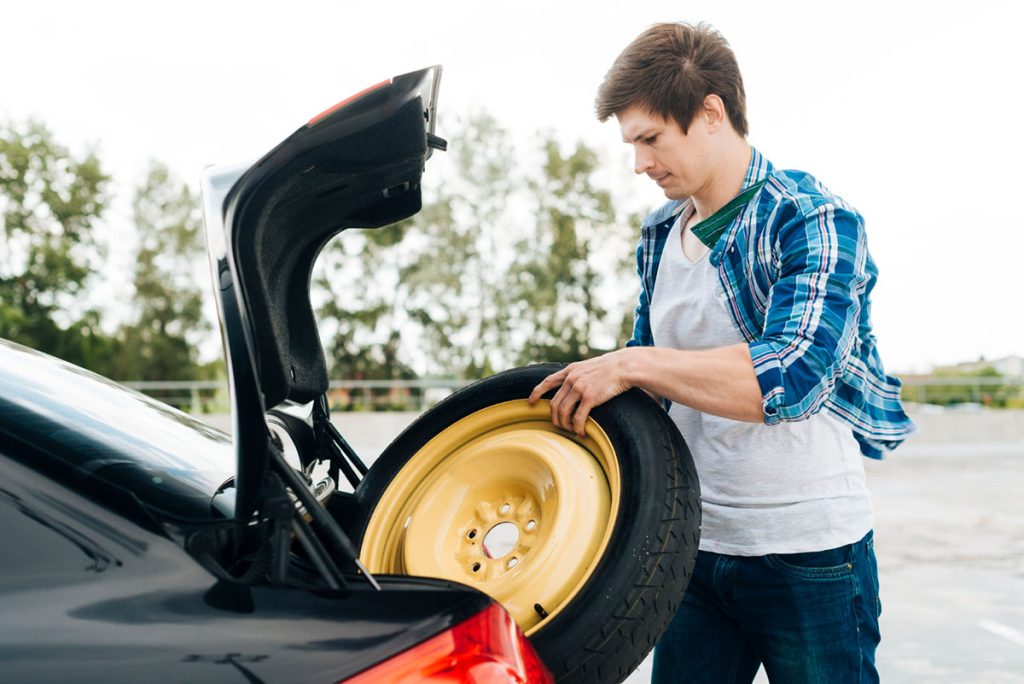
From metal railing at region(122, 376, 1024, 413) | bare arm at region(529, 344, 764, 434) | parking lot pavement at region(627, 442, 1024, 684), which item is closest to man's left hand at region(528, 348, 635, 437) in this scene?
bare arm at region(529, 344, 764, 434)

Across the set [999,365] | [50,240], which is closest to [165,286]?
[50,240]

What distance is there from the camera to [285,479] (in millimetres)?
1348

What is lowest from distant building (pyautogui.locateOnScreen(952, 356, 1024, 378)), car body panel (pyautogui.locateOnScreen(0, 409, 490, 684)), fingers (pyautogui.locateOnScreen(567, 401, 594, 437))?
distant building (pyautogui.locateOnScreen(952, 356, 1024, 378))

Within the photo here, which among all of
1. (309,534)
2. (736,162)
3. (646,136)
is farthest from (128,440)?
(736,162)

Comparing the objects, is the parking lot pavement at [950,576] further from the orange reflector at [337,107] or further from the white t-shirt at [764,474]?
the orange reflector at [337,107]

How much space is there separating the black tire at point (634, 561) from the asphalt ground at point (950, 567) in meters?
3.11

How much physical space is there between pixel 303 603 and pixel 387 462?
80 cm

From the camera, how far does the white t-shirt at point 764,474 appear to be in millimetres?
1981

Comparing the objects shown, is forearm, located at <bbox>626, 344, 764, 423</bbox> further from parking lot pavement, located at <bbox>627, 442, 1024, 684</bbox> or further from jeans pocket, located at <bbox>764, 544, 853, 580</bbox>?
parking lot pavement, located at <bbox>627, 442, 1024, 684</bbox>

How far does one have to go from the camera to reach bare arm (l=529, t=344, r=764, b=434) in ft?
5.82

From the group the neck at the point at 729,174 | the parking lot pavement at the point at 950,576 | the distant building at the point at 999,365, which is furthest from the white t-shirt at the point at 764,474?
the distant building at the point at 999,365

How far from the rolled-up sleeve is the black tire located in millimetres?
205

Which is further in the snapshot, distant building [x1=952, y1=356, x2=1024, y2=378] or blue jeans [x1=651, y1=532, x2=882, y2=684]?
distant building [x1=952, y1=356, x2=1024, y2=378]

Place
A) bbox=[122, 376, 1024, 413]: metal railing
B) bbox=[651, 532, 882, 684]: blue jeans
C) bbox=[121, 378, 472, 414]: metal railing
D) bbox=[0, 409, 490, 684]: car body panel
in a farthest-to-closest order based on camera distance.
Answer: bbox=[122, 376, 1024, 413]: metal railing → bbox=[121, 378, 472, 414]: metal railing → bbox=[651, 532, 882, 684]: blue jeans → bbox=[0, 409, 490, 684]: car body panel
